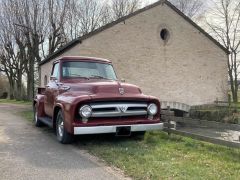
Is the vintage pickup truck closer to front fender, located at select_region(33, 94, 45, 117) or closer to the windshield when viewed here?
the windshield

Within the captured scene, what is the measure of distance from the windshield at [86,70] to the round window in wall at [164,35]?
19712 mm

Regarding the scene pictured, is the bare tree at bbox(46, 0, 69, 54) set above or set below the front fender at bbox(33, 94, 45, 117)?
above

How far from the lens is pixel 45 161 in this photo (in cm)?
670

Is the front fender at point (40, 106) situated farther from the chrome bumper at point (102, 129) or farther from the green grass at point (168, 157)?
the chrome bumper at point (102, 129)

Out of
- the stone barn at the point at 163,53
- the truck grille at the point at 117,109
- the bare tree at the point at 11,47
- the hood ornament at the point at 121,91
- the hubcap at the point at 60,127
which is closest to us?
the truck grille at the point at 117,109

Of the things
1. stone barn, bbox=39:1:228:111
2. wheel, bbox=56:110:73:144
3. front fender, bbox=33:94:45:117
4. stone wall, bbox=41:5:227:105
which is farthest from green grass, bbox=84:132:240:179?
stone wall, bbox=41:5:227:105

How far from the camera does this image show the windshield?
9359 mm

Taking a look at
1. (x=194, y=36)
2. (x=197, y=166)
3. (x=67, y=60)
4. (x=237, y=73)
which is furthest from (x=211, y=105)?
(x=197, y=166)

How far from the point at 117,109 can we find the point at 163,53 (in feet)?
69.6

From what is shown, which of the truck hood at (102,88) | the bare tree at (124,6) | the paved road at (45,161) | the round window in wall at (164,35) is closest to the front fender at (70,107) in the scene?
the truck hood at (102,88)

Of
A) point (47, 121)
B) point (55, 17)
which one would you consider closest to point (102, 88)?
point (47, 121)

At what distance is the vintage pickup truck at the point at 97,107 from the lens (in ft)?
25.1

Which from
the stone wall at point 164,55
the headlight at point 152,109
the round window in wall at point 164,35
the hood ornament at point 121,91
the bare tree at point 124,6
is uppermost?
the bare tree at point 124,6

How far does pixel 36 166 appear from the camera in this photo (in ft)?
20.7
